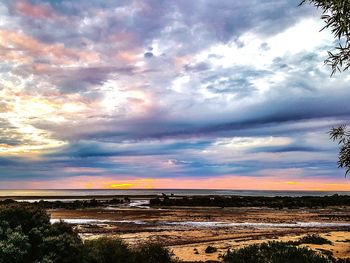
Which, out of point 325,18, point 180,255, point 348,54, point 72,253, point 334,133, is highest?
point 325,18

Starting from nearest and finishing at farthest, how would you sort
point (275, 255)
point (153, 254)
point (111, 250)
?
point (111, 250) → point (275, 255) → point (153, 254)

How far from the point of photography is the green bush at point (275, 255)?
1336 centimetres

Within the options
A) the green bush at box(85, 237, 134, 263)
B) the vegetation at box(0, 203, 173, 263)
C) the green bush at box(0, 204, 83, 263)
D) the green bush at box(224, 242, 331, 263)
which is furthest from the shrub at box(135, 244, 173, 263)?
the green bush at box(0, 204, 83, 263)

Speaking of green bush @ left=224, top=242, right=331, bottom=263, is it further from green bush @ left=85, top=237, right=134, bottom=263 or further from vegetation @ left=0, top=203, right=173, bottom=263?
vegetation @ left=0, top=203, right=173, bottom=263

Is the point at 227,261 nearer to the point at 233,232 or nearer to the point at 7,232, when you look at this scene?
the point at 7,232

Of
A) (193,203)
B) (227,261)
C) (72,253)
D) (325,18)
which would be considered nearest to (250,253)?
(227,261)

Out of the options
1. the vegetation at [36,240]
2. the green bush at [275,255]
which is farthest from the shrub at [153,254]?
the vegetation at [36,240]

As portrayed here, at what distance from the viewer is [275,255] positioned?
545 inches

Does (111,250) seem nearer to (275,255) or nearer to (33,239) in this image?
(33,239)

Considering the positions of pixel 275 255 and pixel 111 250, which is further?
pixel 275 255

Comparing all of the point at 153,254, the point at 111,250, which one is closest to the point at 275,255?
the point at 153,254

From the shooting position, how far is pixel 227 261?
52.1 ft

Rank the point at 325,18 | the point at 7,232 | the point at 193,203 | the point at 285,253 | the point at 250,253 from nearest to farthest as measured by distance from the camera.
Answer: the point at 7,232 → the point at 325,18 → the point at 285,253 → the point at 250,253 → the point at 193,203

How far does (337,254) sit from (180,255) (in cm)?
716
